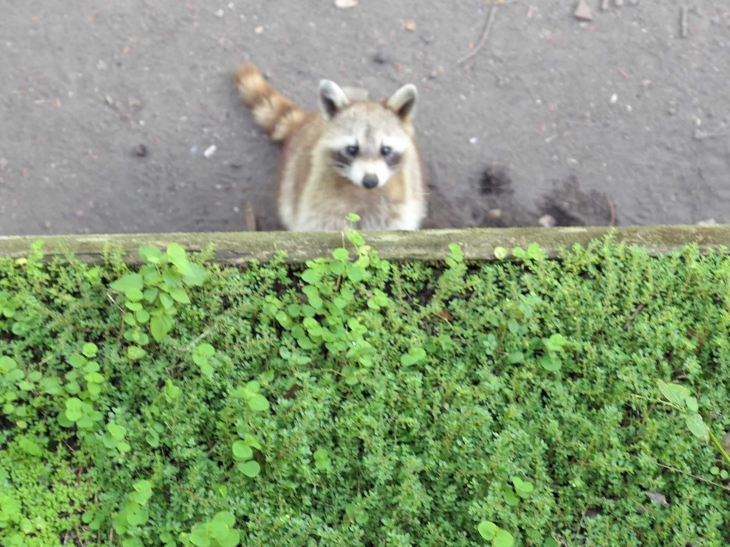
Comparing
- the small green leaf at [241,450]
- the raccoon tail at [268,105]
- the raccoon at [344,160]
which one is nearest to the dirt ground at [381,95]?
the raccoon tail at [268,105]

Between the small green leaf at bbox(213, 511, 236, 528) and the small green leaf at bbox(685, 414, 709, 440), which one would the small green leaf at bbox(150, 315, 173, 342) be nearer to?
the small green leaf at bbox(213, 511, 236, 528)

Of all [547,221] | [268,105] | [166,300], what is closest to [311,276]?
[166,300]

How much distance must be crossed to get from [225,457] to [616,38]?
324cm

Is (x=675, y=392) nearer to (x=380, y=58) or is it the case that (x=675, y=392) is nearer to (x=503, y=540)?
(x=503, y=540)

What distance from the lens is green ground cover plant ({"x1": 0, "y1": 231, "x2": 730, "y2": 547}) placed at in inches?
64.7

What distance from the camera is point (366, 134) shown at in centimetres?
251

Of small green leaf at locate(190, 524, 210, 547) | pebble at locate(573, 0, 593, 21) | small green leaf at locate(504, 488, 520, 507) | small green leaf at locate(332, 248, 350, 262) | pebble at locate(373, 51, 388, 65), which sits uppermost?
pebble at locate(573, 0, 593, 21)

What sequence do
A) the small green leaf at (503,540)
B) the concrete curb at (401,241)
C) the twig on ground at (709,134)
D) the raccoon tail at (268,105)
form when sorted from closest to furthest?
the small green leaf at (503,540) → the concrete curb at (401,241) → the raccoon tail at (268,105) → the twig on ground at (709,134)

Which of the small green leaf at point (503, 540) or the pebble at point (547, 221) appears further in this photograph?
the pebble at point (547, 221)

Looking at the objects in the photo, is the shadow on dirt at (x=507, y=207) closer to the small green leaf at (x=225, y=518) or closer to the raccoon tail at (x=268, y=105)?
the raccoon tail at (x=268, y=105)

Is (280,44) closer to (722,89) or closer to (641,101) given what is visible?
(641,101)

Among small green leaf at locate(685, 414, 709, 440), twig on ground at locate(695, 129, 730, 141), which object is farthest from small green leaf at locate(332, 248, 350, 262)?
twig on ground at locate(695, 129, 730, 141)

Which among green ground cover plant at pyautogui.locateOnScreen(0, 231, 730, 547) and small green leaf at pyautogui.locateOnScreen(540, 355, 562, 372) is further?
small green leaf at pyautogui.locateOnScreen(540, 355, 562, 372)

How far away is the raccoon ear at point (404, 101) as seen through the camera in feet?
8.24
